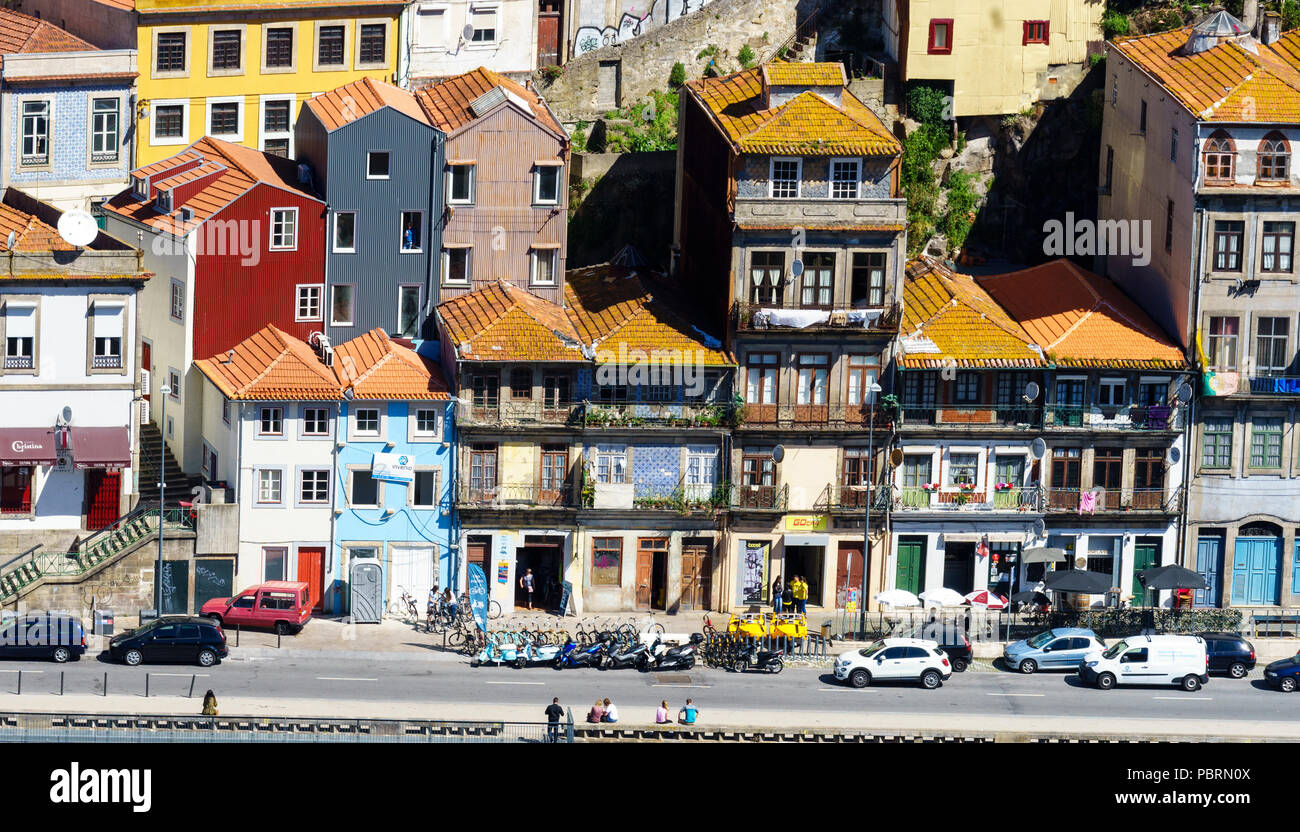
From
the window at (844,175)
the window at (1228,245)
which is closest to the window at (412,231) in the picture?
the window at (844,175)

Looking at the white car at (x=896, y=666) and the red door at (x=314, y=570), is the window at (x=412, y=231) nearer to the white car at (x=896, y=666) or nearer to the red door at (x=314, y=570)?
the red door at (x=314, y=570)

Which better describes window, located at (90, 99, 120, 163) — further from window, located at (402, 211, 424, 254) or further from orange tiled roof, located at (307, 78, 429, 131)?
window, located at (402, 211, 424, 254)

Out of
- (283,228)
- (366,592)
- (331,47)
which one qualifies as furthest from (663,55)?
(366,592)

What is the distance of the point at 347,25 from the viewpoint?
137625 millimetres

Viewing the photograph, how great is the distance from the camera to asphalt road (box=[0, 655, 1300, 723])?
380ft

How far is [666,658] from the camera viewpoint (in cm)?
12106

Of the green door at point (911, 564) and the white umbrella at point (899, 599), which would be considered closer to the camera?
the white umbrella at point (899, 599)

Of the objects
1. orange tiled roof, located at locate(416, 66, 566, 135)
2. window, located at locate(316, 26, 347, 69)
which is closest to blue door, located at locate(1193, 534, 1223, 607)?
orange tiled roof, located at locate(416, 66, 566, 135)

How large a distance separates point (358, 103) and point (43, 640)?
27119mm

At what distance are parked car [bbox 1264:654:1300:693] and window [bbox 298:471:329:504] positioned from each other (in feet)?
125

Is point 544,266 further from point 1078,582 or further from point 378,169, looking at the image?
point 1078,582

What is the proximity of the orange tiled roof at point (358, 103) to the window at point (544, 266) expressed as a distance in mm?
7232

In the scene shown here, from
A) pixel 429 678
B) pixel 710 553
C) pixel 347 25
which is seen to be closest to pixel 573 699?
pixel 429 678

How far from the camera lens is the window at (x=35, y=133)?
13425 centimetres
